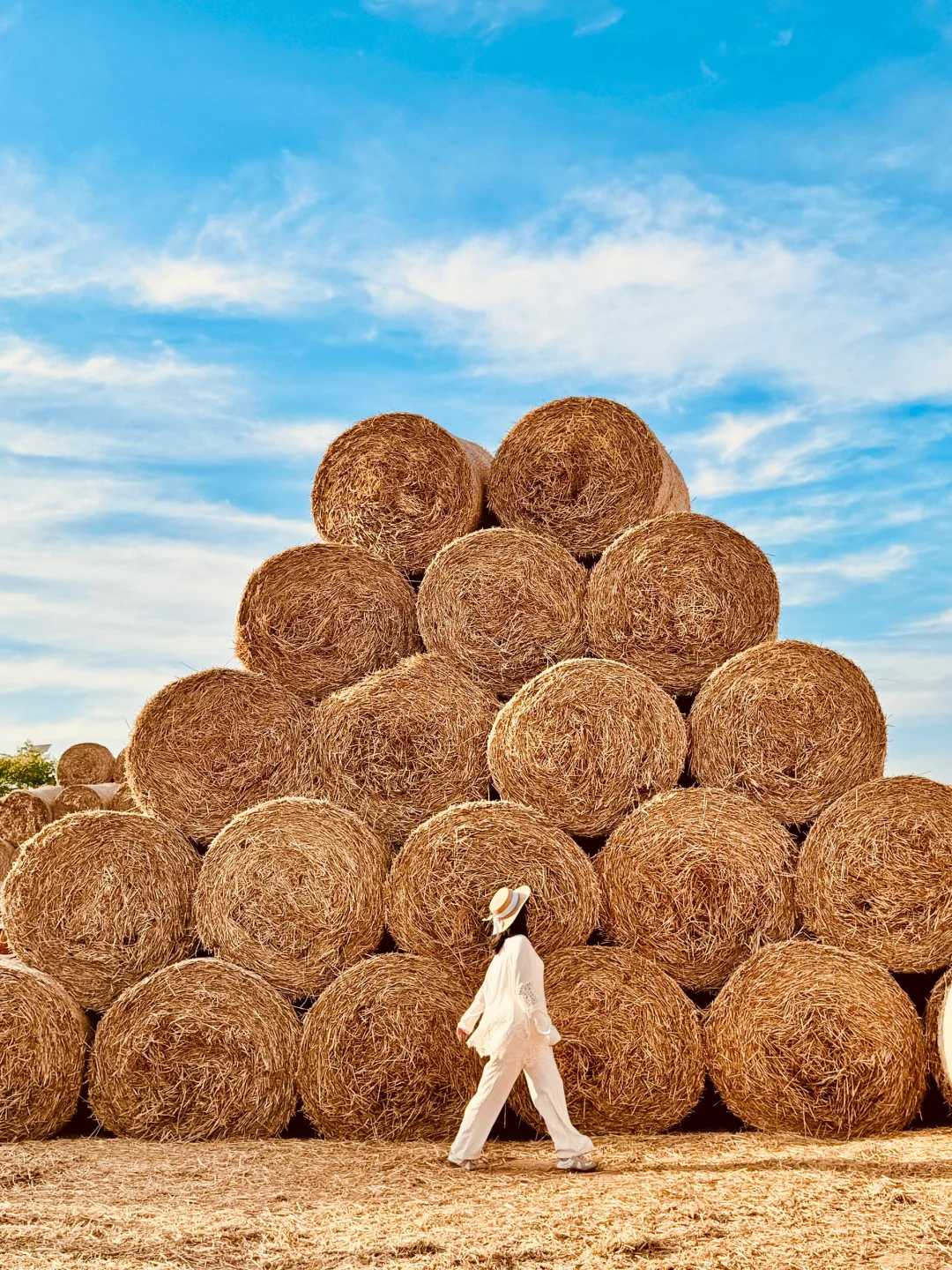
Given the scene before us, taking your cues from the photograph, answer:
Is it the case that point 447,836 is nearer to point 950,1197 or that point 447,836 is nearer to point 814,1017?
point 814,1017

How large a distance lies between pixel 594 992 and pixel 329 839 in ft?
5.06

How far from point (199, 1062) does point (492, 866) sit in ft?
5.74

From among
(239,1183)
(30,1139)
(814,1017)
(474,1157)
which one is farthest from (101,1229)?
Result: (814,1017)

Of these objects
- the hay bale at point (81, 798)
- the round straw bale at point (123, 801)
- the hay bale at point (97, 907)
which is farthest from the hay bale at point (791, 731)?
the hay bale at point (81, 798)

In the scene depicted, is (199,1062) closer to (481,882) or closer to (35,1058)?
(35,1058)

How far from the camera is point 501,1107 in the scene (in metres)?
5.41

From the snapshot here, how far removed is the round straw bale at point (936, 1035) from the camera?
6000 mm

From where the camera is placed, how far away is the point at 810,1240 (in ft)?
13.8

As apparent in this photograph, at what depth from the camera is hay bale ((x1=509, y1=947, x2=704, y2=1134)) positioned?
6.03 meters

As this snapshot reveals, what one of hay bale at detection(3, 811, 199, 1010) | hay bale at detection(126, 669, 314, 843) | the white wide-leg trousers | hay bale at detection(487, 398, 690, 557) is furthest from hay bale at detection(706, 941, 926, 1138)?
hay bale at detection(3, 811, 199, 1010)

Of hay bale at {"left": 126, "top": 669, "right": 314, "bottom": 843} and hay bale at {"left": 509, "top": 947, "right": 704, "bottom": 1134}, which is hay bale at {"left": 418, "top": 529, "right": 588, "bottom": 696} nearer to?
hay bale at {"left": 126, "top": 669, "right": 314, "bottom": 843}

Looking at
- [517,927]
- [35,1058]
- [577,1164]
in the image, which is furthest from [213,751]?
[577,1164]

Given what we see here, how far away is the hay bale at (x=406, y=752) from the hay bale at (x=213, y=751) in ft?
1.04

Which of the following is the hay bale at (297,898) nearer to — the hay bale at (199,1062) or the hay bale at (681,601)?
the hay bale at (199,1062)
